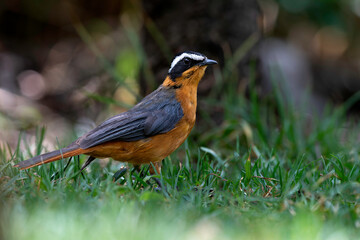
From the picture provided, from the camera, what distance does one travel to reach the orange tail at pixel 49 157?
14.7 ft

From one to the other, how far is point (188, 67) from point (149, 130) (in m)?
0.89

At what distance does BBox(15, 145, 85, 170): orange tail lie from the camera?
4.48 metres

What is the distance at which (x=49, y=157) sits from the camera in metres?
4.57

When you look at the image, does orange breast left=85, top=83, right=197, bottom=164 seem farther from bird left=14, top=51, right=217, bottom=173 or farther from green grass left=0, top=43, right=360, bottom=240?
green grass left=0, top=43, right=360, bottom=240

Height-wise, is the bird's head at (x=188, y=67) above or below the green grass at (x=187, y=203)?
above

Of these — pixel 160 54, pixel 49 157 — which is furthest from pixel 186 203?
pixel 160 54

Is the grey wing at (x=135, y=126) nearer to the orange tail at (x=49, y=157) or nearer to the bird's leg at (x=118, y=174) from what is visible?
the orange tail at (x=49, y=157)

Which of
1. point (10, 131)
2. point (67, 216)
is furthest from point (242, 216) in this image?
point (10, 131)

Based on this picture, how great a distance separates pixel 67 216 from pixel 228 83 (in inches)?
181

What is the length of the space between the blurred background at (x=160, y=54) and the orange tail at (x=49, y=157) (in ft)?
8.68

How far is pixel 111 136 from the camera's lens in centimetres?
484

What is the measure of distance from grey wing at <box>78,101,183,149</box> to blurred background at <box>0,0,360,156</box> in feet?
6.26

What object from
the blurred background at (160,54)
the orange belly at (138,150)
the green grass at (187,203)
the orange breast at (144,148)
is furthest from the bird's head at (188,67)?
the blurred background at (160,54)

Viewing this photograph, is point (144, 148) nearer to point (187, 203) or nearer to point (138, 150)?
point (138, 150)
